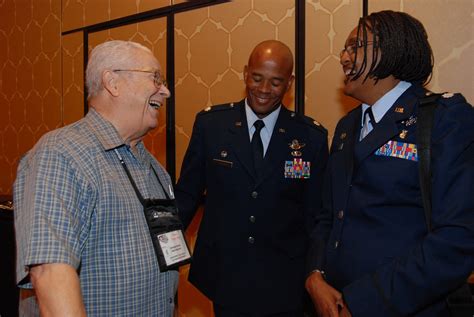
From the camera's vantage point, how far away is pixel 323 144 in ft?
6.93

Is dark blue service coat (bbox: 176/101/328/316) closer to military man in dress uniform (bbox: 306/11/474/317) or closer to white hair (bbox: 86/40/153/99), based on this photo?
military man in dress uniform (bbox: 306/11/474/317)

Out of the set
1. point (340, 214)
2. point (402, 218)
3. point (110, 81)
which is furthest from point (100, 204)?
point (402, 218)

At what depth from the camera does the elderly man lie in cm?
112

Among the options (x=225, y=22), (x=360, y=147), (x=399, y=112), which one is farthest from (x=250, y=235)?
(x=225, y=22)

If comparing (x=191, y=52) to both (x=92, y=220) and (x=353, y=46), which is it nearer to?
(x=353, y=46)

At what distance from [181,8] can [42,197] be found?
2.16 m

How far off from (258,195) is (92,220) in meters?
0.85

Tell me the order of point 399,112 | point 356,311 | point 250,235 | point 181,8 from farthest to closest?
point 181,8 < point 250,235 < point 399,112 < point 356,311

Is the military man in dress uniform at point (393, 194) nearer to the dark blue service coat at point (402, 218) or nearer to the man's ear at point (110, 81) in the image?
the dark blue service coat at point (402, 218)

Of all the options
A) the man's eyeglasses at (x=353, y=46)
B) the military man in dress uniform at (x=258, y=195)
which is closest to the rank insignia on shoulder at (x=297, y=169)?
the military man in dress uniform at (x=258, y=195)

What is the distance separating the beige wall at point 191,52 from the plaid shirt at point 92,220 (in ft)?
4.41

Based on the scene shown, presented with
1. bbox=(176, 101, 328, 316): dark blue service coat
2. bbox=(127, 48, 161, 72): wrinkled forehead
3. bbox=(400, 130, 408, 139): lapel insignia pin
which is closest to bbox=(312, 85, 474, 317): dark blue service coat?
bbox=(400, 130, 408, 139): lapel insignia pin

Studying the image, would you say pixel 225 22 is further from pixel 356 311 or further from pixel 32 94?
pixel 32 94

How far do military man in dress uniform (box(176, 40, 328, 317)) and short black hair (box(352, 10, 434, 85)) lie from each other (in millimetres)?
635
